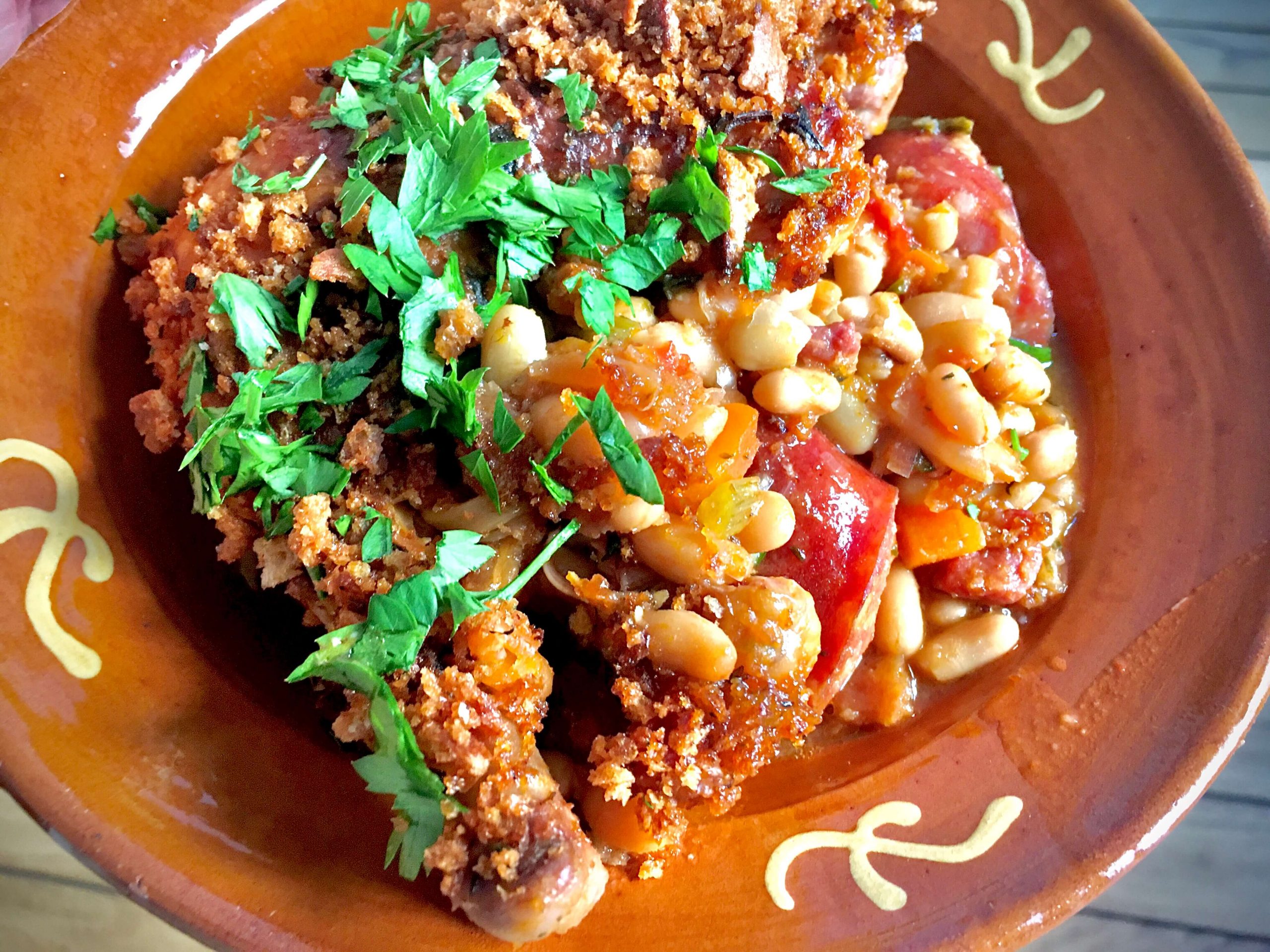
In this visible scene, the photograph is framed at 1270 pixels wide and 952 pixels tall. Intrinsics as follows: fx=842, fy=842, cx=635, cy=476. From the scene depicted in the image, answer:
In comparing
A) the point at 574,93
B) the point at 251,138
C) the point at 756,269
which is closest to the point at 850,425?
the point at 756,269

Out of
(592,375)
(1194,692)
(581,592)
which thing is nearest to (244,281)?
(592,375)

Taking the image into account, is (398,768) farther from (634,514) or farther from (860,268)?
(860,268)

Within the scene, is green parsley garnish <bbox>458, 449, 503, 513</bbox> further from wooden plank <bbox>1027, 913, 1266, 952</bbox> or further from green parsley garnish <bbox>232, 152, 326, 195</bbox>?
wooden plank <bbox>1027, 913, 1266, 952</bbox>

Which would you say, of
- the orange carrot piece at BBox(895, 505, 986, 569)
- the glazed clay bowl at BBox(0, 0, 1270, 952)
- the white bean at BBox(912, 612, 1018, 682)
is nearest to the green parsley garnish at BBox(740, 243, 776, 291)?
the orange carrot piece at BBox(895, 505, 986, 569)

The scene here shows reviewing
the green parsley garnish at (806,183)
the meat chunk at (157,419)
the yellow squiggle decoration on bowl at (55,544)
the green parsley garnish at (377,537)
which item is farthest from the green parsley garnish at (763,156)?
the yellow squiggle decoration on bowl at (55,544)

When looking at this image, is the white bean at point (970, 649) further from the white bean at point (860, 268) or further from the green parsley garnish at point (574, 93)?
the green parsley garnish at point (574, 93)

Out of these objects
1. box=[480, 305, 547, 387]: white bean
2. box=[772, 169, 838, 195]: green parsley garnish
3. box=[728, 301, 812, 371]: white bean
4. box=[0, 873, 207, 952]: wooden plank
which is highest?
box=[480, 305, 547, 387]: white bean

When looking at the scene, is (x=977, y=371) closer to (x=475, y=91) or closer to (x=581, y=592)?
(x=581, y=592)
